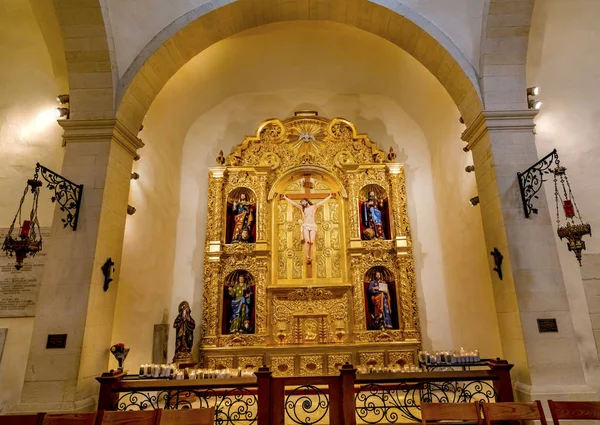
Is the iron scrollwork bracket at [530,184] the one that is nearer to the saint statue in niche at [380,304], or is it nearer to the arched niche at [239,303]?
the saint statue in niche at [380,304]

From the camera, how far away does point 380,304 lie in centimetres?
763

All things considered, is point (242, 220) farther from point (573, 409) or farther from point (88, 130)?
point (573, 409)

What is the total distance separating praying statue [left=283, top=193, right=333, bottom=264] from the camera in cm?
810

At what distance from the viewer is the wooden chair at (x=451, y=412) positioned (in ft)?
11.1

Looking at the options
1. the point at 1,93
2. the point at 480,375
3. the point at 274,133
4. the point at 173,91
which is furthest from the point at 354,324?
the point at 1,93

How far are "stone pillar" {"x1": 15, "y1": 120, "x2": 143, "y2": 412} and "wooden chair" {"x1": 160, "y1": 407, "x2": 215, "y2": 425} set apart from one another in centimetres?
172

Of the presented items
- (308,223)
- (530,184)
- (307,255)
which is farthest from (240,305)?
(530,184)

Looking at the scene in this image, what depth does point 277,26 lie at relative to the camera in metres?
7.52

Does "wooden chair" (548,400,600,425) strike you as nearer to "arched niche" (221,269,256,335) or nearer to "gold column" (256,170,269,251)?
"arched niche" (221,269,256,335)

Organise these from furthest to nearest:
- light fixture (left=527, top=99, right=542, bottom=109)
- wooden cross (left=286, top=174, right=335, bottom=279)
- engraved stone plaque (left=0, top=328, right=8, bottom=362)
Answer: wooden cross (left=286, top=174, right=335, bottom=279) < light fixture (left=527, top=99, right=542, bottom=109) < engraved stone plaque (left=0, top=328, right=8, bottom=362)

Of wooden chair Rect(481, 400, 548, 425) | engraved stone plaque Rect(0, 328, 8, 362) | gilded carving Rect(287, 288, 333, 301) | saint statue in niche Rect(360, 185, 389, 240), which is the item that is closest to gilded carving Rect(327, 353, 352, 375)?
gilded carving Rect(287, 288, 333, 301)

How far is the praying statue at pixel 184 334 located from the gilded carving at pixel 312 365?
215 centimetres

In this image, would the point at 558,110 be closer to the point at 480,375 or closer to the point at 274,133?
the point at 480,375

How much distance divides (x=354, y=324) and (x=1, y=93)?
743cm
